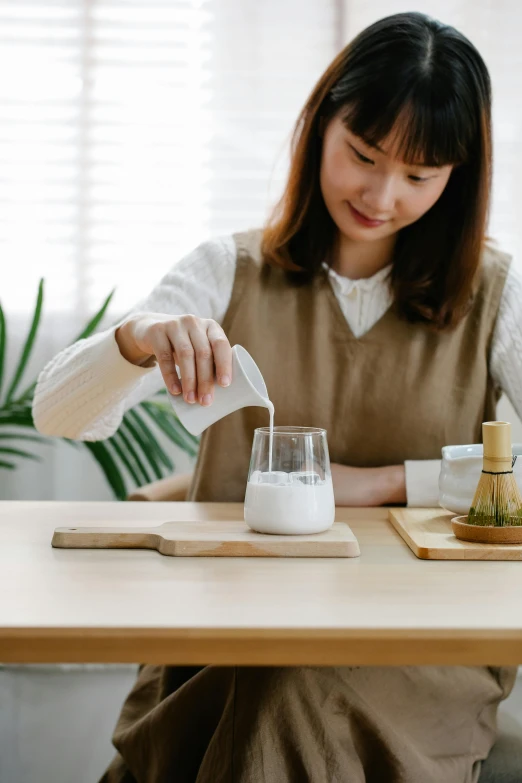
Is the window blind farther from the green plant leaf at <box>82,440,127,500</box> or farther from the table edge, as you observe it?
the table edge

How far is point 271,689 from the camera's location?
100 centimetres

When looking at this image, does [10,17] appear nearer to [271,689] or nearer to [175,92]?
[175,92]

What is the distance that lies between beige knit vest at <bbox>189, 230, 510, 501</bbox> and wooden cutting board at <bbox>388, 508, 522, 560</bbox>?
1.13 ft

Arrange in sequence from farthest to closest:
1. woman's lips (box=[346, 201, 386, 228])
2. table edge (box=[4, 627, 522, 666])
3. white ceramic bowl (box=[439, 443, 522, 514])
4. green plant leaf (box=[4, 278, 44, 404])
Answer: green plant leaf (box=[4, 278, 44, 404])
woman's lips (box=[346, 201, 386, 228])
white ceramic bowl (box=[439, 443, 522, 514])
table edge (box=[4, 627, 522, 666])

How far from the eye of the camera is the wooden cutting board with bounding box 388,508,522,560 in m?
0.96

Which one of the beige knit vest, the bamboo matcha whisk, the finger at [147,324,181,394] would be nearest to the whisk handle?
the bamboo matcha whisk

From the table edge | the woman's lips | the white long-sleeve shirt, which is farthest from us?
the woman's lips

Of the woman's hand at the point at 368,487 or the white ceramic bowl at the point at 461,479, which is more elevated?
the white ceramic bowl at the point at 461,479

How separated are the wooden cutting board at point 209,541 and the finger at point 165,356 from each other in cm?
17

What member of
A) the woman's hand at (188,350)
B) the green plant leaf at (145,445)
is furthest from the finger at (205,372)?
the green plant leaf at (145,445)

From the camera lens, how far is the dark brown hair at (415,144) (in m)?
1.32

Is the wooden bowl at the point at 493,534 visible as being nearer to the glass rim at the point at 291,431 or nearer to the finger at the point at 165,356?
the glass rim at the point at 291,431

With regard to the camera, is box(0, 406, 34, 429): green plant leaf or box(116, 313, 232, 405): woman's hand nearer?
box(116, 313, 232, 405): woman's hand

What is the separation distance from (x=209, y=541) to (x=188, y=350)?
0.22 metres
